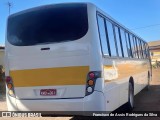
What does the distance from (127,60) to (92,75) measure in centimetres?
363

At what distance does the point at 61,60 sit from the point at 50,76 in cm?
45

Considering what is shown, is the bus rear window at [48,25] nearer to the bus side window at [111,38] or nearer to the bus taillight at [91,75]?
the bus taillight at [91,75]

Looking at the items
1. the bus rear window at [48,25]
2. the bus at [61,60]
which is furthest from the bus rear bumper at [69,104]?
the bus rear window at [48,25]

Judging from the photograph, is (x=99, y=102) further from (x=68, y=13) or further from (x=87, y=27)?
(x=68, y=13)

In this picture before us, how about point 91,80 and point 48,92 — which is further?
point 48,92

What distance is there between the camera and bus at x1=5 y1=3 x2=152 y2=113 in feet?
21.3

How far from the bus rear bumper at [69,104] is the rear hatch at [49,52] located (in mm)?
119

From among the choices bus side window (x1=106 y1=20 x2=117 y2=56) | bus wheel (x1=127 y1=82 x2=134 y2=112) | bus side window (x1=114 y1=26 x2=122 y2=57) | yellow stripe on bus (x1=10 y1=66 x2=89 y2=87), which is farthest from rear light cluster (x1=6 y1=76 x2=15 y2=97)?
bus wheel (x1=127 y1=82 x2=134 y2=112)

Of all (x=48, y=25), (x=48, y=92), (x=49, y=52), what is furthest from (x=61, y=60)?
(x=48, y=25)

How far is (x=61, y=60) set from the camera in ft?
22.3

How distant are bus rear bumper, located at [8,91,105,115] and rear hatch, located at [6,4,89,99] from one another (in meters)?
0.12

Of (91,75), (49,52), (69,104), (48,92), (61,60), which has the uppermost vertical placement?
(49,52)

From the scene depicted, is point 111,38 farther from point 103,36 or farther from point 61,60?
point 61,60

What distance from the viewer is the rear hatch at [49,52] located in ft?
21.8
